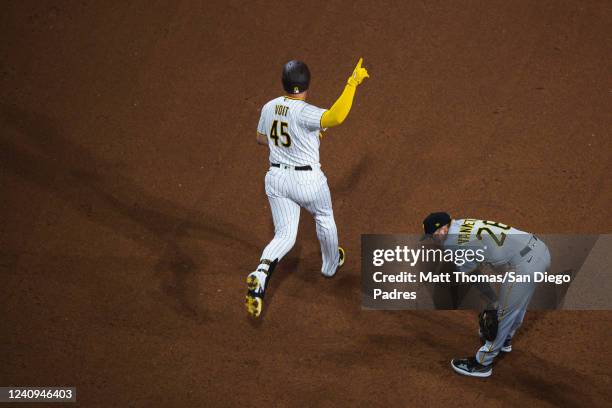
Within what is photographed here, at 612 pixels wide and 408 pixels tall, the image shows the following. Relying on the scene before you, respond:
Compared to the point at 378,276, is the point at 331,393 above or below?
below

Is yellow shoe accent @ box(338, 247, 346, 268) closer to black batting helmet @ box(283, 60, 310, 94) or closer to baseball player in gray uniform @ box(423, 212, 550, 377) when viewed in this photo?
baseball player in gray uniform @ box(423, 212, 550, 377)

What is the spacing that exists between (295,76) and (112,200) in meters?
2.91

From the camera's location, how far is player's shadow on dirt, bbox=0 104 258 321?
712 cm

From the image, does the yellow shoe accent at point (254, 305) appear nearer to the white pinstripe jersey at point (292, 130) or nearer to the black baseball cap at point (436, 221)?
the white pinstripe jersey at point (292, 130)

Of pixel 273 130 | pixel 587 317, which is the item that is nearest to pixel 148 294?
pixel 273 130

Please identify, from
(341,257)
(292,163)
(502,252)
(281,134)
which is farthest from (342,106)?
(341,257)

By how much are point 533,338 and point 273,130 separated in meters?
2.87

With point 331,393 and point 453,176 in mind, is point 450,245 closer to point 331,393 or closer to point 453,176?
point 331,393

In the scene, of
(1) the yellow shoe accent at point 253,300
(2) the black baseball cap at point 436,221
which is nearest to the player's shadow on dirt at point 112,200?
(1) the yellow shoe accent at point 253,300

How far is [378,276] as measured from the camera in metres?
6.99

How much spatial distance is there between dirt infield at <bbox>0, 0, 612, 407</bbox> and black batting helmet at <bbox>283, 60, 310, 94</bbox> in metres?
1.96

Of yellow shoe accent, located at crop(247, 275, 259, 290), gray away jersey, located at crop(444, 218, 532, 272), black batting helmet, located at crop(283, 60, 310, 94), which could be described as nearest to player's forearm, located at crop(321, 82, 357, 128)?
black batting helmet, located at crop(283, 60, 310, 94)

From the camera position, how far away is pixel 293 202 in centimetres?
635

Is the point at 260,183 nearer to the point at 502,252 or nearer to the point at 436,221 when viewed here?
the point at 436,221
